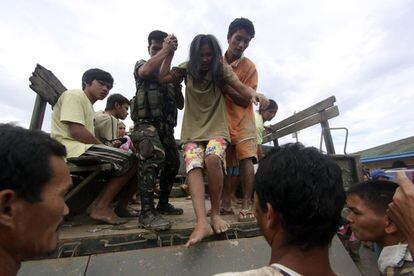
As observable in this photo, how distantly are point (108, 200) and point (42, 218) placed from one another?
169cm

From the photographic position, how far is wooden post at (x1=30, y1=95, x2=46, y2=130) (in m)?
2.86

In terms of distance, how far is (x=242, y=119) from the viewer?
2697mm

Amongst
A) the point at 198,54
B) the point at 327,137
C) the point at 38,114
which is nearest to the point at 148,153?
the point at 198,54

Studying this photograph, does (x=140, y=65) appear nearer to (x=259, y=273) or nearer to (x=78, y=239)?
(x=78, y=239)

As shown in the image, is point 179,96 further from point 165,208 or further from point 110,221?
point 110,221

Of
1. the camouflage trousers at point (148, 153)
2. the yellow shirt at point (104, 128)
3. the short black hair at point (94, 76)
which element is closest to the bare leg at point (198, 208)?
the camouflage trousers at point (148, 153)

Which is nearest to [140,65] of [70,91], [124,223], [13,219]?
[70,91]

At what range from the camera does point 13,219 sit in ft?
2.65

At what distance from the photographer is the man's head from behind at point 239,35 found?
281 centimetres

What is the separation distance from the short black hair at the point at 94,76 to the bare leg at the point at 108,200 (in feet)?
3.23

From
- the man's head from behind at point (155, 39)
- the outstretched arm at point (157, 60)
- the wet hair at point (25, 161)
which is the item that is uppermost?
the man's head from behind at point (155, 39)

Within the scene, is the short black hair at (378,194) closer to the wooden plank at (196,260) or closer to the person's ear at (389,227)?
the person's ear at (389,227)

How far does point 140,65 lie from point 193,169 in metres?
1.09

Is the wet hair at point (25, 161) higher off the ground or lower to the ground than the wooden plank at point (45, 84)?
lower
